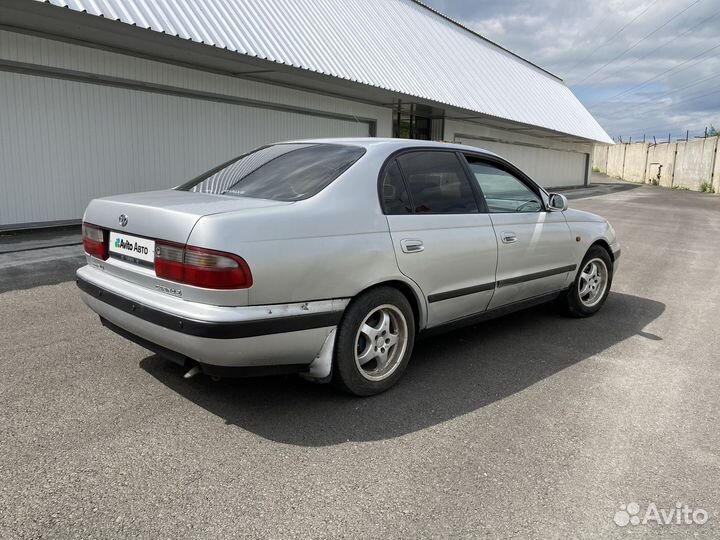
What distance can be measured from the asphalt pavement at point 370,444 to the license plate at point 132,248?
2.83ft

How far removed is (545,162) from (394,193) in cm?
2810

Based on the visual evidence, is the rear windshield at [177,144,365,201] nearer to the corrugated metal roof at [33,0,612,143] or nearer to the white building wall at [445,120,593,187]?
the corrugated metal roof at [33,0,612,143]

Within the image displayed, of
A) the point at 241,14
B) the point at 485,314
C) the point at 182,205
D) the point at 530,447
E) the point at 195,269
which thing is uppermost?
the point at 241,14

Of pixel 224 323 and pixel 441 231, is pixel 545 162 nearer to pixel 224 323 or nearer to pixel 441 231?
pixel 441 231

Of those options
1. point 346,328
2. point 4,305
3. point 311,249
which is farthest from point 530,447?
point 4,305

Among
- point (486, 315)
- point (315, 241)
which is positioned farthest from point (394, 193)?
point (486, 315)

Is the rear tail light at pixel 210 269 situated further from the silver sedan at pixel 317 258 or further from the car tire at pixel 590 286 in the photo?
the car tire at pixel 590 286

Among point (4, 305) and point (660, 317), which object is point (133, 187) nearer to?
point (4, 305)

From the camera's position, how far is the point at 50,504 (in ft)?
7.67

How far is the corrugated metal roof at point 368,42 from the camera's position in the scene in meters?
9.39

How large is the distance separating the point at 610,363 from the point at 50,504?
379 cm

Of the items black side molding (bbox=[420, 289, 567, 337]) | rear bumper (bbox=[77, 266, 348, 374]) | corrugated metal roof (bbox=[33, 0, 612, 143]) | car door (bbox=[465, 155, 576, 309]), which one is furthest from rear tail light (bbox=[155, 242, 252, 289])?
corrugated metal roof (bbox=[33, 0, 612, 143])

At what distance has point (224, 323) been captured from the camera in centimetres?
277

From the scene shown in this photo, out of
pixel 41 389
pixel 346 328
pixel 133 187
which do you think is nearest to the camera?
pixel 346 328
